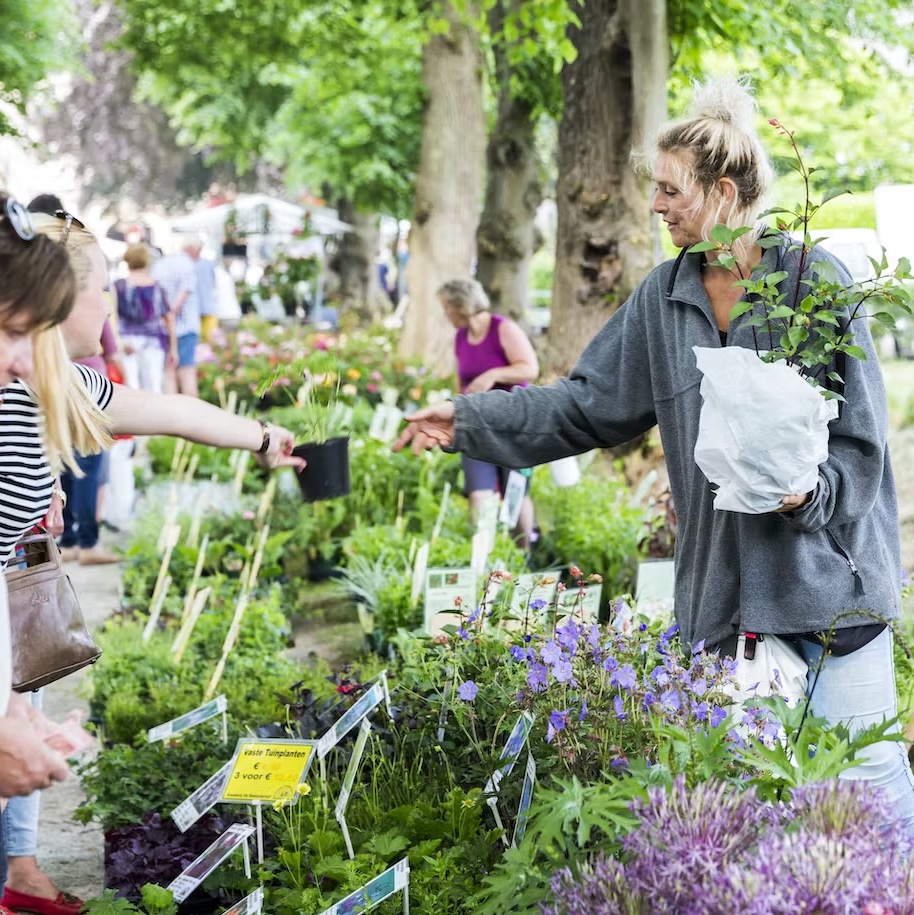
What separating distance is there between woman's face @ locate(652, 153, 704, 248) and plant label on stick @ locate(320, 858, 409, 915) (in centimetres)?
137

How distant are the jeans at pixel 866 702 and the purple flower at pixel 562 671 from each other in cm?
51

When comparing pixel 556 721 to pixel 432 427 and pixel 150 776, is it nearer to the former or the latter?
pixel 432 427

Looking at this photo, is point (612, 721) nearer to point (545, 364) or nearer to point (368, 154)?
point (545, 364)

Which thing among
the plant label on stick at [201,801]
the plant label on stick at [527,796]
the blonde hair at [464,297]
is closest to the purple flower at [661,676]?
the plant label on stick at [527,796]

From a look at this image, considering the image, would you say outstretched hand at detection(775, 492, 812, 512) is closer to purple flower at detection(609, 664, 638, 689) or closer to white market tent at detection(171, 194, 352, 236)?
purple flower at detection(609, 664, 638, 689)

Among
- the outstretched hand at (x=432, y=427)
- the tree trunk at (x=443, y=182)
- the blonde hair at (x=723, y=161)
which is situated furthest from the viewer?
the tree trunk at (x=443, y=182)

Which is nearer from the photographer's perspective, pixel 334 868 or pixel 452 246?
pixel 334 868

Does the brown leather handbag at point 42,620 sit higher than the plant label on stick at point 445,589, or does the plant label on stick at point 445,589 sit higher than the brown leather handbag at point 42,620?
the brown leather handbag at point 42,620

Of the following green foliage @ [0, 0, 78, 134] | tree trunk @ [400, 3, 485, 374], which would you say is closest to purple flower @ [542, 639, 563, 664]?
tree trunk @ [400, 3, 485, 374]

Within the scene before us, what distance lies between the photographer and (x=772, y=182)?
8.43 feet

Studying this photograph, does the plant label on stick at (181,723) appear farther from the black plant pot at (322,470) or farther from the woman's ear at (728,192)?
the woman's ear at (728,192)

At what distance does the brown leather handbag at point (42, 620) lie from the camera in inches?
95.0

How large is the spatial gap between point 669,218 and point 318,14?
12.5m

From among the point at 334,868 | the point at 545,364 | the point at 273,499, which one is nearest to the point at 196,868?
the point at 334,868
